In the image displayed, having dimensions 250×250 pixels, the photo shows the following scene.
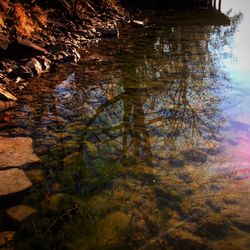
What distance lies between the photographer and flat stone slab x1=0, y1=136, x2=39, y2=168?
208 inches

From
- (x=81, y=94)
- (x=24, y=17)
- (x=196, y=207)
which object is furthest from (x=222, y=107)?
(x=24, y=17)

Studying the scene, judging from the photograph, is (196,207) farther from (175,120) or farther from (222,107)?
(222,107)

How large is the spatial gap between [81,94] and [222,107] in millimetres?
3117

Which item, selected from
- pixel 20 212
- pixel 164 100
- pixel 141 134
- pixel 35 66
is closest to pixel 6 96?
pixel 35 66

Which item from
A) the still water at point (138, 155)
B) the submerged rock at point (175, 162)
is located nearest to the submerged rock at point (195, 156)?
the still water at point (138, 155)

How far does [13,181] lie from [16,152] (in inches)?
36.3

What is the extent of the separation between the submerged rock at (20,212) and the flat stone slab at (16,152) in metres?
0.96

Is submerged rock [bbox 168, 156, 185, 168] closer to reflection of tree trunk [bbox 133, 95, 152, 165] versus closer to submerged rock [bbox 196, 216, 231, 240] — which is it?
reflection of tree trunk [bbox 133, 95, 152, 165]

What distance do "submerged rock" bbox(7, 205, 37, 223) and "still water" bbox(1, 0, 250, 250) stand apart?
0.29 feet

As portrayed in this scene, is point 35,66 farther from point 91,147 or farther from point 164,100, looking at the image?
point 91,147

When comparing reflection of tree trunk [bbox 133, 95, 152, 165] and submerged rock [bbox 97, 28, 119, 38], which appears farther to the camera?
submerged rock [bbox 97, 28, 119, 38]

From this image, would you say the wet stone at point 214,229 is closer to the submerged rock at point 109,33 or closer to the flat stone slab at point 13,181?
the flat stone slab at point 13,181

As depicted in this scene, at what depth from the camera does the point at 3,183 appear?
461 cm

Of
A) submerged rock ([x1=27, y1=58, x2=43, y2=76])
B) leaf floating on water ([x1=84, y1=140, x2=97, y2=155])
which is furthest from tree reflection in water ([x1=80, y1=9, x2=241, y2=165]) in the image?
submerged rock ([x1=27, y1=58, x2=43, y2=76])
